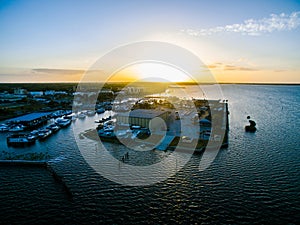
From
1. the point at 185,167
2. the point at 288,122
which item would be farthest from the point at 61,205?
the point at 288,122

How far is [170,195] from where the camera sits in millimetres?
7781

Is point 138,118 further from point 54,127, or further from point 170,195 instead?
point 170,195

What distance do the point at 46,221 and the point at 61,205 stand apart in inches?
30.6

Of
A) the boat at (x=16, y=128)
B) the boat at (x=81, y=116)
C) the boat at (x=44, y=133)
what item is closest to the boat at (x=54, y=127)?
the boat at (x=44, y=133)

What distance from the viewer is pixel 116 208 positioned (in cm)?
703

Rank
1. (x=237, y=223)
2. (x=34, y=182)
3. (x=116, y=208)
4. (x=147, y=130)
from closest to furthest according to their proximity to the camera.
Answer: (x=237, y=223) → (x=116, y=208) → (x=34, y=182) → (x=147, y=130)

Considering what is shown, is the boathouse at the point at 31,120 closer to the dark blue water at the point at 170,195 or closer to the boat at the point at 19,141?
the boat at the point at 19,141

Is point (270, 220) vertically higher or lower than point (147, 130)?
lower

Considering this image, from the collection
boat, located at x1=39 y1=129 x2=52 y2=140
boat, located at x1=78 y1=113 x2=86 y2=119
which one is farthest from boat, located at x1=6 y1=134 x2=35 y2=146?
boat, located at x1=78 y1=113 x2=86 y2=119

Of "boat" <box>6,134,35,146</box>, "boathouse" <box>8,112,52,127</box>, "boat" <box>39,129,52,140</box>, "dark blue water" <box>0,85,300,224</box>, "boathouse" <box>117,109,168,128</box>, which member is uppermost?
"boathouse" <box>117,109,168,128</box>

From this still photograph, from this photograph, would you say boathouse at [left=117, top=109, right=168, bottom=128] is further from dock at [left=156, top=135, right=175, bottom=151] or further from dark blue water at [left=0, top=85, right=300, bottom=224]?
dark blue water at [left=0, top=85, right=300, bottom=224]

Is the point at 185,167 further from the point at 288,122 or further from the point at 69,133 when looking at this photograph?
the point at 288,122

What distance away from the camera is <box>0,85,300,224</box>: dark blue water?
660 centimetres

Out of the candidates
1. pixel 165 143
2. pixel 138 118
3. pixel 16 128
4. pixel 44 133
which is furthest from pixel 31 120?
pixel 165 143
